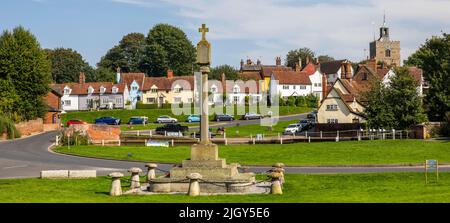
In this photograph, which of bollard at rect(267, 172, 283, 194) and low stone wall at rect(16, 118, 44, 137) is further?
low stone wall at rect(16, 118, 44, 137)

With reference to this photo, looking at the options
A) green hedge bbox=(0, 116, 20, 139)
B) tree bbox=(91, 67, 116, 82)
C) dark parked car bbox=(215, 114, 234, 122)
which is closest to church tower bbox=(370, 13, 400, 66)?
tree bbox=(91, 67, 116, 82)

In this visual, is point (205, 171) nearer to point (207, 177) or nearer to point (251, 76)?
point (207, 177)

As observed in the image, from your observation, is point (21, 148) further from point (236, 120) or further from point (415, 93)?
point (236, 120)

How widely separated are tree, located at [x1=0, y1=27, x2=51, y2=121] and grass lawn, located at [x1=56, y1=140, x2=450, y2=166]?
86.4 ft

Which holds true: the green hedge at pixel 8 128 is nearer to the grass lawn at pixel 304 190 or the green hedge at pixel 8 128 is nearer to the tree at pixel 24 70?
the tree at pixel 24 70

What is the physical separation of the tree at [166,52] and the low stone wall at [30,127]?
70.6m

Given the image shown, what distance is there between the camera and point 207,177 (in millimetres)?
27469

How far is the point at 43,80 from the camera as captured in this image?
80812mm

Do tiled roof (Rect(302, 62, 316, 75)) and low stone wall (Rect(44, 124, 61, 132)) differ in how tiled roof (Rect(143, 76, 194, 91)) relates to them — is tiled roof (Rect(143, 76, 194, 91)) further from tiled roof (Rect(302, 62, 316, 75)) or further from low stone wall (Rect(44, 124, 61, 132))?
low stone wall (Rect(44, 124, 61, 132))

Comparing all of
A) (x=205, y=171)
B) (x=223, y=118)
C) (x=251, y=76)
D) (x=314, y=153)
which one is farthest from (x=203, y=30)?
(x=251, y=76)

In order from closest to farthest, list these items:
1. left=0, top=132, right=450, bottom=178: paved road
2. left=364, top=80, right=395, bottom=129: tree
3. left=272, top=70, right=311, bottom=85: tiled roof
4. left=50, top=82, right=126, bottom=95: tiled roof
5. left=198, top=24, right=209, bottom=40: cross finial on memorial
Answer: left=198, top=24, right=209, bottom=40: cross finial on memorial
left=0, top=132, right=450, bottom=178: paved road
left=364, top=80, right=395, bottom=129: tree
left=50, top=82, right=126, bottom=95: tiled roof
left=272, top=70, right=311, bottom=85: tiled roof

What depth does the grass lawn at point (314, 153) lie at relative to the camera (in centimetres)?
4344

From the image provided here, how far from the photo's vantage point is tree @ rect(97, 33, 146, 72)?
162975mm

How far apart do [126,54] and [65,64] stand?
18.2m
